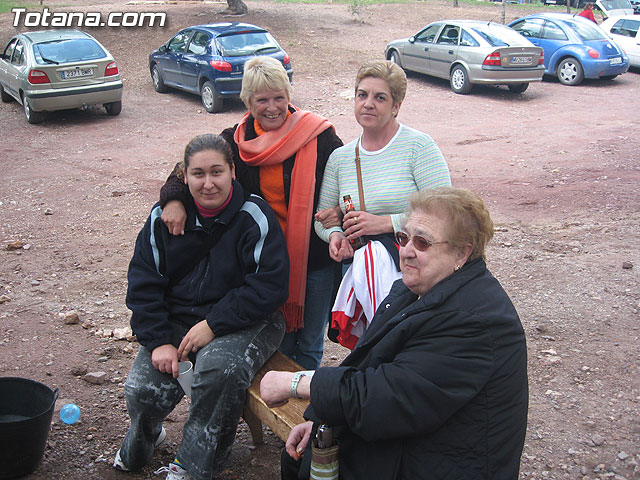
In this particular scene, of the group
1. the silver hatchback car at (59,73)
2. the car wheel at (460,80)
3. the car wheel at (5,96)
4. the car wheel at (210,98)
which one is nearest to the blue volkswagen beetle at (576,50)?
the car wheel at (460,80)

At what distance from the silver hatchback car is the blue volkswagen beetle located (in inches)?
431

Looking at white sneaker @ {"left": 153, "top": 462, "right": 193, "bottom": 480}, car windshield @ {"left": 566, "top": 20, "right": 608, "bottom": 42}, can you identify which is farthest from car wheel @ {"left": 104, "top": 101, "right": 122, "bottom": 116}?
white sneaker @ {"left": 153, "top": 462, "right": 193, "bottom": 480}

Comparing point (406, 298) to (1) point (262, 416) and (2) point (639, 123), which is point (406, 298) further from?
(2) point (639, 123)

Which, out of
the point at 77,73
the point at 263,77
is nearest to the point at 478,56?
the point at 77,73

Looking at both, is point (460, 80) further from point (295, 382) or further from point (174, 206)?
point (295, 382)

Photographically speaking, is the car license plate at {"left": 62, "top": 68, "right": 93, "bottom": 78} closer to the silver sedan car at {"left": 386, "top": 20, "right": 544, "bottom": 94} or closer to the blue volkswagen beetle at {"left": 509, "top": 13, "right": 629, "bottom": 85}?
the silver sedan car at {"left": 386, "top": 20, "right": 544, "bottom": 94}

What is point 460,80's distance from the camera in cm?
1573

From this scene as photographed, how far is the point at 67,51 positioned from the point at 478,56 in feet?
28.9

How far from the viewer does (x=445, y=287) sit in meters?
2.36

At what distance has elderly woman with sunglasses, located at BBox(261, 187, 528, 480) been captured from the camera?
2221 mm

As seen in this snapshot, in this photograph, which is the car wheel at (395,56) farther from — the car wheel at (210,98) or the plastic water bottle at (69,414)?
the plastic water bottle at (69,414)

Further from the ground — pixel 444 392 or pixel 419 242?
pixel 419 242

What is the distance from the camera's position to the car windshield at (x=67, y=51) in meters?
12.8

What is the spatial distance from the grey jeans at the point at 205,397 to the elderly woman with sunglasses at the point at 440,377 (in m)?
0.78
